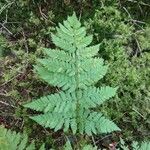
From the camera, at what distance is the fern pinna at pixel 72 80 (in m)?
2.81

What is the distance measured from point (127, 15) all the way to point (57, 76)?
1102mm

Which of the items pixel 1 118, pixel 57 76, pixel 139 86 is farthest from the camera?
pixel 139 86

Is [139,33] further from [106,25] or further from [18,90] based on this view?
[18,90]

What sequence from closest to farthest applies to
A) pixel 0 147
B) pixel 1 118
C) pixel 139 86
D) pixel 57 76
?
1. pixel 0 147
2. pixel 57 76
3. pixel 1 118
4. pixel 139 86

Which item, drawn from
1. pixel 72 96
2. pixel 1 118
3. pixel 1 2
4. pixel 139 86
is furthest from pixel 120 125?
pixel 1 2

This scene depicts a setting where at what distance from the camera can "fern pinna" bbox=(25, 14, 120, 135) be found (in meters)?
2.81

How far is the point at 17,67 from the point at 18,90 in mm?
191

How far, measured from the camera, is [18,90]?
131 inches

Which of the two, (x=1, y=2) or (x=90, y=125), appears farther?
(x=1, y=2)

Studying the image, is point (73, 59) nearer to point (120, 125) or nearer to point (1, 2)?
point (120, 125)

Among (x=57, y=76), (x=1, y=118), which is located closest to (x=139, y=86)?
(x=57, y=76)

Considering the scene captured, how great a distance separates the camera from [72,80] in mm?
2877

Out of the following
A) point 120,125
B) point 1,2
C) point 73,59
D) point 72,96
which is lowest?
point 120,125

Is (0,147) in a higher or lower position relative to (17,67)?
lower
